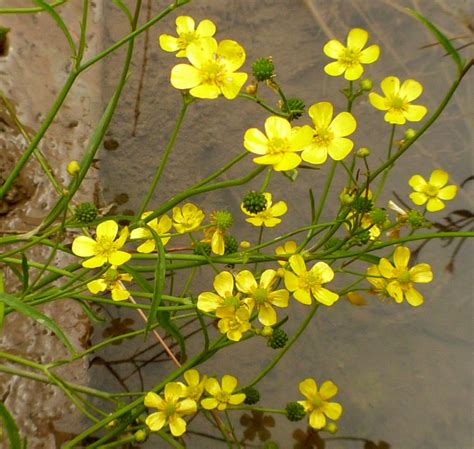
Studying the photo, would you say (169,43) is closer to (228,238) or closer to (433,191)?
(228,238)

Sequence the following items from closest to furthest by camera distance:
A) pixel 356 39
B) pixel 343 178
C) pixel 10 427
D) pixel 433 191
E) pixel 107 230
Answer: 1. pixel 10 427
2. pixel 107 230
3. pixel 356 39
4. pixel 433 191
5. pixel 343 178

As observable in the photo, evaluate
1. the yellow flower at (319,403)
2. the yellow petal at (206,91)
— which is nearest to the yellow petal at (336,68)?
the yellow petal at (206,91)

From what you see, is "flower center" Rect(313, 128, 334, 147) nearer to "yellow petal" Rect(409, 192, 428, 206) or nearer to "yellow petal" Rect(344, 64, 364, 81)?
"yellow petal" Rect(344, 64, 364, 81)

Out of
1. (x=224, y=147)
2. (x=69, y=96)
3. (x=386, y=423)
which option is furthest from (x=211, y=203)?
(x=386, y=423)

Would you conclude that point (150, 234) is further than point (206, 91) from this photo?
Yes

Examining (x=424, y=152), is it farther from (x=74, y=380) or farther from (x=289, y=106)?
(x=74, y=380)

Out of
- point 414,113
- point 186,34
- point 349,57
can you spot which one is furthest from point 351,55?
point 186,34

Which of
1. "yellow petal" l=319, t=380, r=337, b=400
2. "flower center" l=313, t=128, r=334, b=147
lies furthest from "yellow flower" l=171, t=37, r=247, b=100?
"yellow petal" l=319, t=380, r=337, b=400
